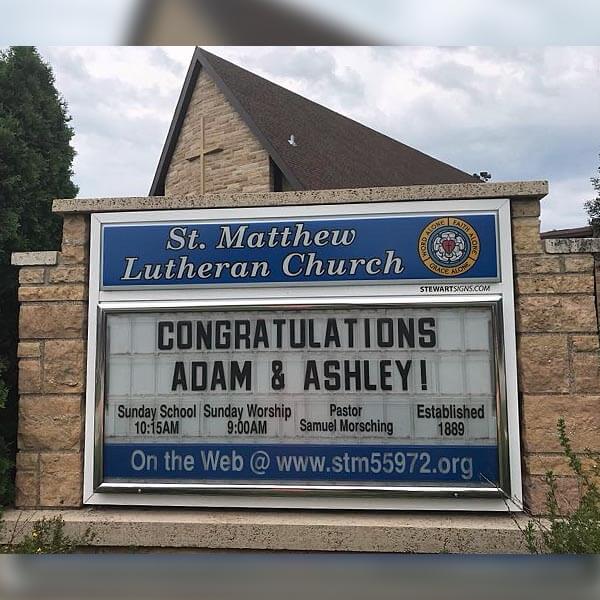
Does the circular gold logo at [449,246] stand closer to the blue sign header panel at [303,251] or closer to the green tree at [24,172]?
the blue sign header panel at [303,251]

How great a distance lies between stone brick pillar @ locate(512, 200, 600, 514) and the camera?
4395 millimetres

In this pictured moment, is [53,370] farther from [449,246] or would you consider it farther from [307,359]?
[449,246]

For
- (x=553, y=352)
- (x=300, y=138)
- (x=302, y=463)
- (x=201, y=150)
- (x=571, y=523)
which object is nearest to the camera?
(x=571, y=523)

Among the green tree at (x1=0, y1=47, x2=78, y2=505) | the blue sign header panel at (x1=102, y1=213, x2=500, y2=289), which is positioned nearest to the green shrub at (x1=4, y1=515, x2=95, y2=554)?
the green tree at (x1=0, y1=47, x2=78, y2=505)

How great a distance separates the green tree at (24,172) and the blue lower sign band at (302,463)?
1277 millimetres

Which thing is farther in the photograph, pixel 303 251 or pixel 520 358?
pixel 303 251

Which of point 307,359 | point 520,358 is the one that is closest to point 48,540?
point 307,359

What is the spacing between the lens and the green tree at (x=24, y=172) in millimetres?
5293

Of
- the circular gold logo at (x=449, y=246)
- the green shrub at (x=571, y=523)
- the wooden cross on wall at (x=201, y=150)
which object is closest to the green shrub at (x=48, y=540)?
the green shrub at (x=571, y=523)

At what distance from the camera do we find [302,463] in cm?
457

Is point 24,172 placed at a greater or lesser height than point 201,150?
lesser

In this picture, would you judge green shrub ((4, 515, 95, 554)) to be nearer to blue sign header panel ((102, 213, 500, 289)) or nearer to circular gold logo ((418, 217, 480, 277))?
blue sign header panel ((102, 213, 500, 289))

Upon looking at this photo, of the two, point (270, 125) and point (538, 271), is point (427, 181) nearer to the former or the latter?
Answer: point (270, 125)

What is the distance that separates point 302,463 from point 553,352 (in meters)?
2.20
